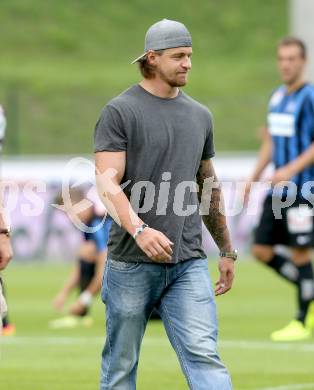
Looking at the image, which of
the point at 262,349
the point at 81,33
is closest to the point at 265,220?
the point at 262,349

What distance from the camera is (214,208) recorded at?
7707mm

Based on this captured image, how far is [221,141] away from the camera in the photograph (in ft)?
99.8

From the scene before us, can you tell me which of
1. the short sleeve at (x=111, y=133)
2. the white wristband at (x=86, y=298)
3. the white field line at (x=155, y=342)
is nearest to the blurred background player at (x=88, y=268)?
the white wristband at (x=86, y=298)

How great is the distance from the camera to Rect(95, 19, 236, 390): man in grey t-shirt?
719cm

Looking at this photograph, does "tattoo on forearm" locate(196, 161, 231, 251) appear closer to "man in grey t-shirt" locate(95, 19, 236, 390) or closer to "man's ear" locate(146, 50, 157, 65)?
"man in grey t-shirt" locate(95, 19, 236, 390)

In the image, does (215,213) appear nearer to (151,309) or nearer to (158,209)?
(158,209)

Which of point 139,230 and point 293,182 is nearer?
point 139,230

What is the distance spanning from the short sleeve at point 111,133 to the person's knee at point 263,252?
568cm

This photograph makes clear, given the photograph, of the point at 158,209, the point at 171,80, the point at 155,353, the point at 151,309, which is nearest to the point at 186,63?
the point at 171,80

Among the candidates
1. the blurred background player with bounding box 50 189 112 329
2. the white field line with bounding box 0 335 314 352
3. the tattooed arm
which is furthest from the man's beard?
the blurred background player with bounding box 50 189 112 329

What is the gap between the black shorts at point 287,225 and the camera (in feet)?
40.9

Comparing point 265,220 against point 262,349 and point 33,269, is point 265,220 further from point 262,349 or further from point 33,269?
point 33,269

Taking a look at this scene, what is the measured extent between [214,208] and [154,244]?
91 cm

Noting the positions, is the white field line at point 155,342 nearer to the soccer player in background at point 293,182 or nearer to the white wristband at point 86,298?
the soccer player in background at point 293,182
